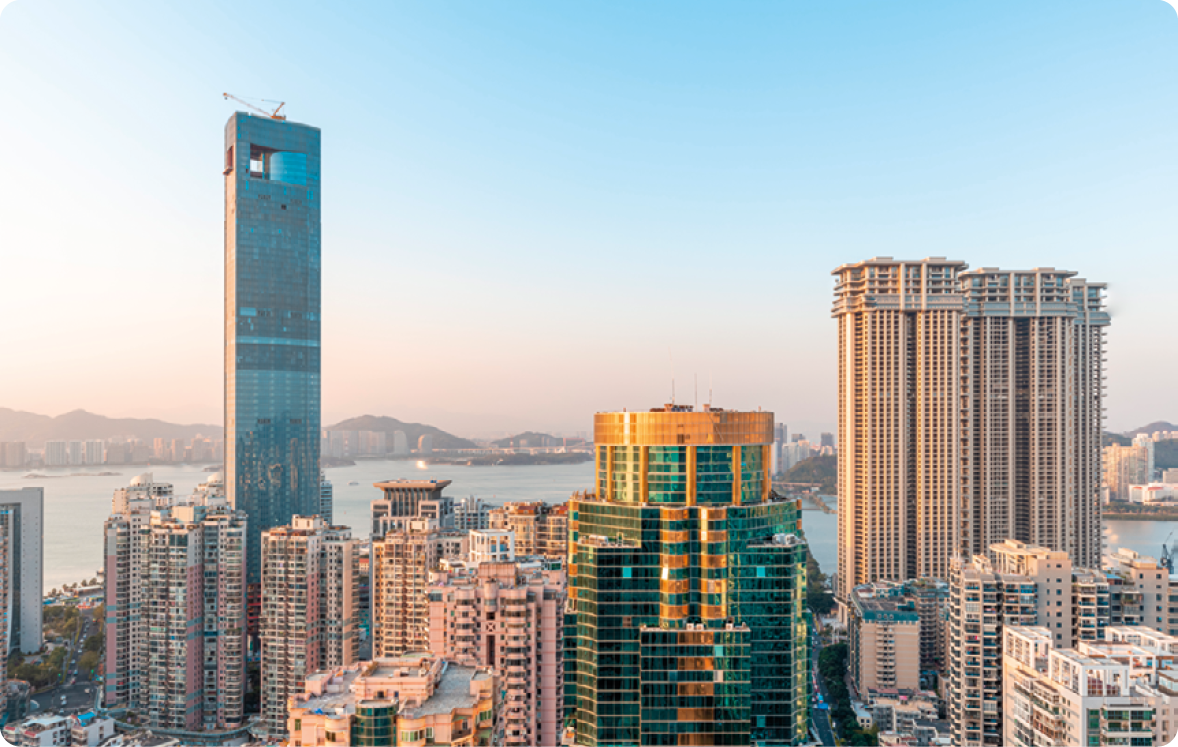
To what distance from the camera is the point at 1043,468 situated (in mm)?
21359

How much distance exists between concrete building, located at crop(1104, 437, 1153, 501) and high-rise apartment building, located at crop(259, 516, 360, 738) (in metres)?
36.8

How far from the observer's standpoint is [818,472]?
4744cm

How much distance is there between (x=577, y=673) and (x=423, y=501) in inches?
541

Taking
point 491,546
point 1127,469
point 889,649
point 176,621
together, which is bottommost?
point 889,649

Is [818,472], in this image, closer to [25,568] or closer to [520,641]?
[25,568]

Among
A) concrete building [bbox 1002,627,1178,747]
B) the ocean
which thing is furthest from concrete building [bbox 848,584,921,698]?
the ocean

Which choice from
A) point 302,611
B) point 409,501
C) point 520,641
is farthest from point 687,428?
point 409,501

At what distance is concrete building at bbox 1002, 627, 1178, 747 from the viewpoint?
22.9ft

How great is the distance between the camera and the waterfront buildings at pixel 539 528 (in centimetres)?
1631

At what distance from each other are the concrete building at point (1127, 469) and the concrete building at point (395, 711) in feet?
133

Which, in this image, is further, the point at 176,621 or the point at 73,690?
the point at 73,690

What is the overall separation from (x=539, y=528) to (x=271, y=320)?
11723 millimetres

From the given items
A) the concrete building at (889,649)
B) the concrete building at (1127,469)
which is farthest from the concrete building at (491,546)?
the concrete building at (1127,469)

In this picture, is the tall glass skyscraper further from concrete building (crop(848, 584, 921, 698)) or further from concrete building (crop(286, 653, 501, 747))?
concrete building (crop(286, 653, 501, 747))
